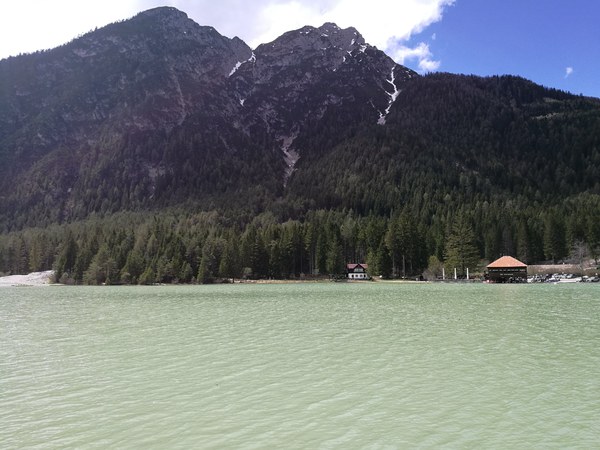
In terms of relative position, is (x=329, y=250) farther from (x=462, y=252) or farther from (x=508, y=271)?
(x=508, y=271)

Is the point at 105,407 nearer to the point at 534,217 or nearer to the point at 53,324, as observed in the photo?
the point at 53,324

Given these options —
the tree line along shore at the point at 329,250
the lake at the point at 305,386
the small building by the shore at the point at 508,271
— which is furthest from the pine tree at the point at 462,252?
the lake at the point at 305,386

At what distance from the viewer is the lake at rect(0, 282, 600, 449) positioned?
37.0ft

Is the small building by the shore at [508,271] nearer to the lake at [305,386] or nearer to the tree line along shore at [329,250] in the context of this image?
the tree line along shore at [329,250]

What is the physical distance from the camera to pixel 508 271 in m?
102

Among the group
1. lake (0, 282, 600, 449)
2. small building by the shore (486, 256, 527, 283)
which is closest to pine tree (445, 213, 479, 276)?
small building by the shore (486, 256, 527, 283)

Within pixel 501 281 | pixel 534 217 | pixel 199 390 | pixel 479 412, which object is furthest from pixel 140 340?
pixel 534 217

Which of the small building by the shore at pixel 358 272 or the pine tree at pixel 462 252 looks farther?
the small building by the shore at pixel 358 272

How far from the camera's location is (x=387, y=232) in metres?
122

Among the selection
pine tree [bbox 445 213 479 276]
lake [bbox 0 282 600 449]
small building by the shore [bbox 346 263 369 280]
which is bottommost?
lake [bbox 0 282 600 449]

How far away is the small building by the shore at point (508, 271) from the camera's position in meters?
101

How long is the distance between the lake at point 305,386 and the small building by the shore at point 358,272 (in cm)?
9967

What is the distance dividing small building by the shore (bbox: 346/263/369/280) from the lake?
99.7 m

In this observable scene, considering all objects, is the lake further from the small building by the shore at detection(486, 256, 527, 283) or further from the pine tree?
the pine tree
